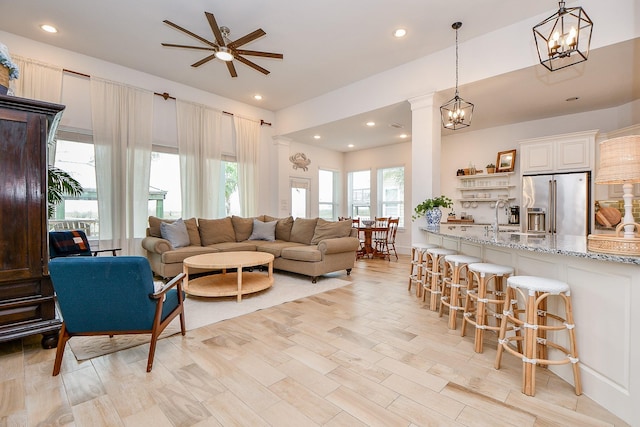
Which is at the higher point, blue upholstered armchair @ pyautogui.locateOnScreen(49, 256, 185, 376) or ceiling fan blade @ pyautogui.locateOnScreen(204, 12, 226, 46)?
ceiling fan blade @ pyautogui.locateOnScreen(204, 12, 226, 46)

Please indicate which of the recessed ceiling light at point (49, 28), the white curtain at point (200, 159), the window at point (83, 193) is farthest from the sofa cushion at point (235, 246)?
the recessed ceiling light at point (49, 28)

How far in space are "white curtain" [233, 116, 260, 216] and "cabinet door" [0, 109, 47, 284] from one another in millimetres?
3905

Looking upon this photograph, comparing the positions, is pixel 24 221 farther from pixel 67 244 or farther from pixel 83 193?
pixel 83 193

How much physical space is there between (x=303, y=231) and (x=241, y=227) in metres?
1.23

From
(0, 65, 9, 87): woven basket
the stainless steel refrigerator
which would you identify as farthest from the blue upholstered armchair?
the stainless steel refrigerator

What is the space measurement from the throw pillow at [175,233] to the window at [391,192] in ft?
16.4

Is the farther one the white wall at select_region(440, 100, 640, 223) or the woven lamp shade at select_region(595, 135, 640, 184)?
the white wall at select_region(440, 100, 640, 223)

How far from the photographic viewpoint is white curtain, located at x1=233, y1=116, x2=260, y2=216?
607 centimetres

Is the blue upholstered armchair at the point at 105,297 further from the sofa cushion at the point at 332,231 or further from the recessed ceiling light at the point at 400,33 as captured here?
the recessed ceiling light at the point at 400,33

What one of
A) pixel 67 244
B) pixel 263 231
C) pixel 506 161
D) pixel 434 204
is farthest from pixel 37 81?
pixel 506 161

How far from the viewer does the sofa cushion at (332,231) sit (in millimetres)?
4785

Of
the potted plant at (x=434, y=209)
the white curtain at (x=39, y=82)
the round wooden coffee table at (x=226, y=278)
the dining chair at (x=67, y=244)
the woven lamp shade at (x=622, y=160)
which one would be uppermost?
the white curtain at (x=39, y=82)

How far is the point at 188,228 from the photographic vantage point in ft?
16.2

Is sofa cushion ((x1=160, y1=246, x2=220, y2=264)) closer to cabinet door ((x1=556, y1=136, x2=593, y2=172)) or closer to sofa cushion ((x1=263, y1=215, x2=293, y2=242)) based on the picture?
sofa cushion ((x1=263, y1=215, x2=293, y2=242))
